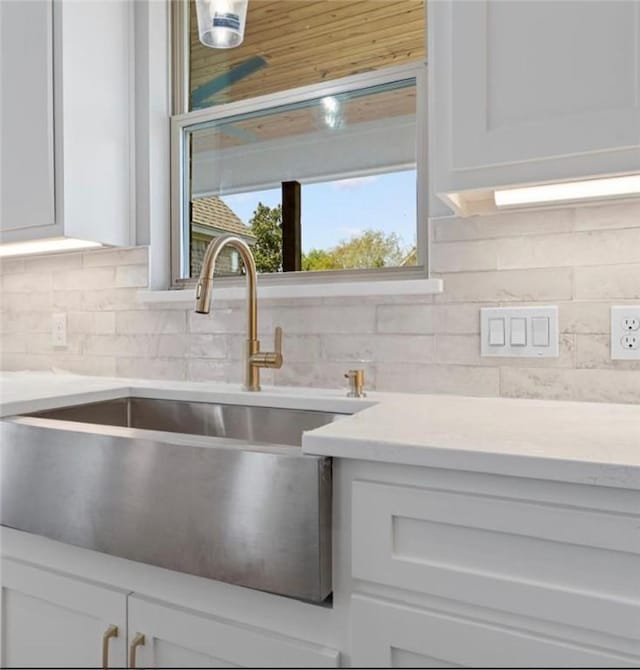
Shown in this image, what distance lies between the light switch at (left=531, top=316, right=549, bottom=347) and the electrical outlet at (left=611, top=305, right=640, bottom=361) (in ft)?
0.43

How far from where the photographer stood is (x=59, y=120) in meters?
1.57

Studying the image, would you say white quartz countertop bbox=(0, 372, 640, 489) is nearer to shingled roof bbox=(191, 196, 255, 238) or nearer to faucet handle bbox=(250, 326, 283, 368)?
faucet handle bbox=(250, 326, 283, 368)

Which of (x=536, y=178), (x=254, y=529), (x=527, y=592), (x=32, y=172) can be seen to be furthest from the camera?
(x=32, y=172)

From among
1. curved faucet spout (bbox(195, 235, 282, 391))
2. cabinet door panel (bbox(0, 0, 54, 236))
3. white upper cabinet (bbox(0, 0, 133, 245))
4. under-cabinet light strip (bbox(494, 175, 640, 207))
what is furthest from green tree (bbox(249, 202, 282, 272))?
under-cabinet light strip (bbox(494, 175, 640, 207))

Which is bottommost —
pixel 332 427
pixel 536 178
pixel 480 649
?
pixel 480 649

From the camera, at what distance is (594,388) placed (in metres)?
1.20

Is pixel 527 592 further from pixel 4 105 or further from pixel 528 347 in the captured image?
pixel 4 105

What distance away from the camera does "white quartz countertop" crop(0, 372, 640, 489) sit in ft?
2.28

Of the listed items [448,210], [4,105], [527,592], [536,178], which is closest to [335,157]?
[448,210]

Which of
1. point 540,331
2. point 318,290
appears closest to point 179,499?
point 318,290

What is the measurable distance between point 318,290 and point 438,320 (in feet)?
1.06

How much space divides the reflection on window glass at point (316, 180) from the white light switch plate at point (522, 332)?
1.04 feet

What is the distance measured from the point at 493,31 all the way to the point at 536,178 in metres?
0.28

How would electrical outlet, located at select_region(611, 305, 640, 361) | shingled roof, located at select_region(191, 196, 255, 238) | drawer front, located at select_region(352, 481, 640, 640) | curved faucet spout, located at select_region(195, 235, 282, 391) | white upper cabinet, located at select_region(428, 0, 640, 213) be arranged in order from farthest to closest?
shingled roof, located at select_region(191, 196, 255, 238) → curved faucet spout, located at select_region(195, 235, 282, 391) → electrical outlet, located at select_region(611, 305, 640, 361) → white upper cabinet, located at select_region(428, 0, 640, 213) → drawer front, located at select_region(352, 481, 640, 640)
